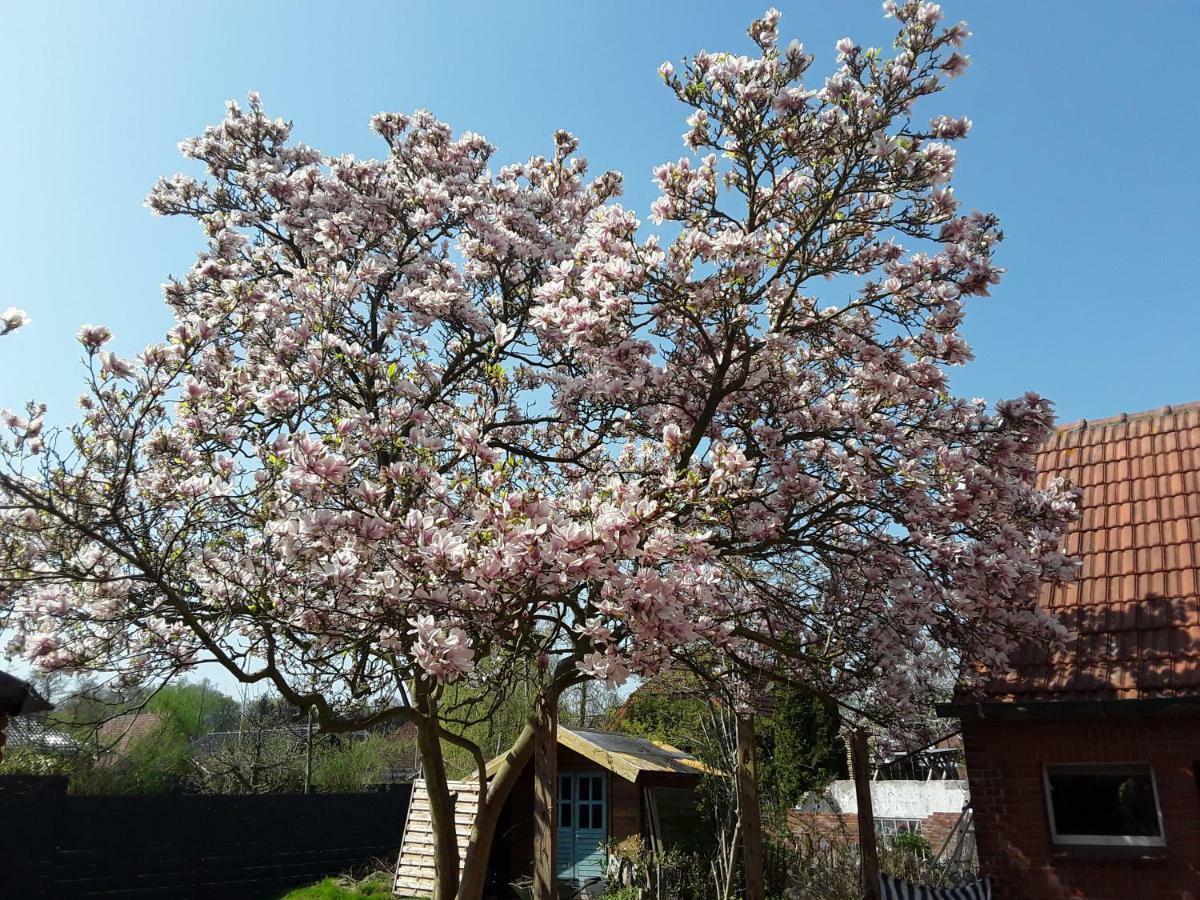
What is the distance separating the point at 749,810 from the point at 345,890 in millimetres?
9450

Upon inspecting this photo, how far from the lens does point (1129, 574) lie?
823 centimetres

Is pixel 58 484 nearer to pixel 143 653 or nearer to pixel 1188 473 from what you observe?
pixel 143 653

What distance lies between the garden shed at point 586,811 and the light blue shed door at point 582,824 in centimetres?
2

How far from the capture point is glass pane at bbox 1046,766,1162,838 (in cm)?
720

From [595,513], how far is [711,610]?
74.7 inches

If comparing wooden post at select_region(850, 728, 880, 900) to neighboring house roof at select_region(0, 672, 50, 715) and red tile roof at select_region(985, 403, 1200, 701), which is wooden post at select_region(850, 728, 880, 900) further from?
neighboring house roof at select_region(0, 672, 50, 715)

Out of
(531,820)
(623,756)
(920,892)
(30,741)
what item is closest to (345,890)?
(531,820)

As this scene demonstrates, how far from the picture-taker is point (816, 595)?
307 inches

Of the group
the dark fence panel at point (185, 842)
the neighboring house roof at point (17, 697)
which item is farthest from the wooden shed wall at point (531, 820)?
the neighboring house roof at point (17, 697)

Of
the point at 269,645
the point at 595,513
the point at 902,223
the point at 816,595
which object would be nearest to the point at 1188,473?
the point at 816,595

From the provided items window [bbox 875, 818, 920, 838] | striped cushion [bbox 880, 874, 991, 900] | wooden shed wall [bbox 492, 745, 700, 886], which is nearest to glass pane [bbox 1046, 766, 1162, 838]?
striped cushion [bbox 880, 874, 991, 900]

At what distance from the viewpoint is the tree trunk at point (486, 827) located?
7.06 meters

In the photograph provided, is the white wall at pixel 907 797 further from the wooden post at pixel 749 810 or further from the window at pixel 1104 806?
the wooden post at pixel 749 810

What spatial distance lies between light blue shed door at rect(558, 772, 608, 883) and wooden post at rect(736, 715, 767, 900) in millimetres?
7507
